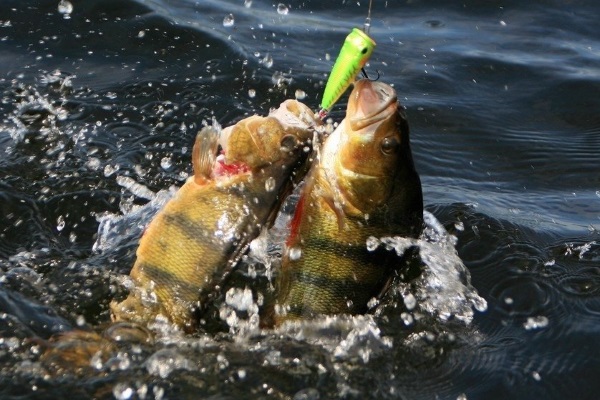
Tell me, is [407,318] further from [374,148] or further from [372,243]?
[374,148]

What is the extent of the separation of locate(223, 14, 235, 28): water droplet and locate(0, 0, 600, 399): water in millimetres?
43

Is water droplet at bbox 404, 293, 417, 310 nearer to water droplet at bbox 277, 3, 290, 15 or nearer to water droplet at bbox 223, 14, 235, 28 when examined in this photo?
water droplet at bbox 223, 14, 235, 28

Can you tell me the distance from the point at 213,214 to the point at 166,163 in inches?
84.3

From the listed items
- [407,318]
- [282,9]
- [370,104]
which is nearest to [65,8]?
[282,9]

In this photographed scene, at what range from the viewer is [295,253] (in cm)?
425

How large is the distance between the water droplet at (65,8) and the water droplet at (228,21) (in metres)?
1.27

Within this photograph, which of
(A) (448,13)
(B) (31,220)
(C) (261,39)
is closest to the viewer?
(B) (31,220)

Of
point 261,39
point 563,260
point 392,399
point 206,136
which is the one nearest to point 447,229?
point 563,260

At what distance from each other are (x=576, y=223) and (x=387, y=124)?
2484 millimetres

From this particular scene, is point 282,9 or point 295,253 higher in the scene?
point 295,253

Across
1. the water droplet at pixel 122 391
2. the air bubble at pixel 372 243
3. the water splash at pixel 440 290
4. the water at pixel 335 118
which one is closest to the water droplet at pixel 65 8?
the water at pixel 335 118

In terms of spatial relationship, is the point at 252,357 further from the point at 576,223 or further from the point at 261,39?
the point at 261,39

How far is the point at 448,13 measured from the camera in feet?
31.4

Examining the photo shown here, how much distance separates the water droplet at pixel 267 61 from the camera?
786cm
